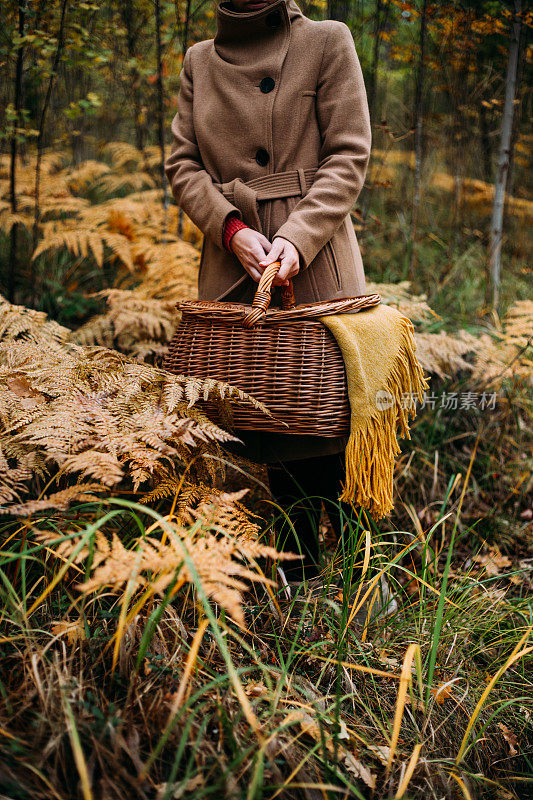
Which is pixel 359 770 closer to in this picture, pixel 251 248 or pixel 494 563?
pixel 494 563

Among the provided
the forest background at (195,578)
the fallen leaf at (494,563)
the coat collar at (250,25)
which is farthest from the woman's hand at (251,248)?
the fallen leaf at (494,563)

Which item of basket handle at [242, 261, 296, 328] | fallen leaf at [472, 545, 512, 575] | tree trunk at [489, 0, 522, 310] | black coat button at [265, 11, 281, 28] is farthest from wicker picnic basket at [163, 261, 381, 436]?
tree trunk at [489, 0, 522, 310]

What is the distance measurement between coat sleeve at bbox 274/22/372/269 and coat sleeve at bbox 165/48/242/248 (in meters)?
0.23

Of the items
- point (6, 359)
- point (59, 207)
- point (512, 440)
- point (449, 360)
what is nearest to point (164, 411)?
point (6, 359)

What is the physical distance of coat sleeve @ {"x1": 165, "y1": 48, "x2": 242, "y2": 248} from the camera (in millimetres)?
1781

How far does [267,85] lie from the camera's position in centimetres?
180

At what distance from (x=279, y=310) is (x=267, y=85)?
2.68 feet

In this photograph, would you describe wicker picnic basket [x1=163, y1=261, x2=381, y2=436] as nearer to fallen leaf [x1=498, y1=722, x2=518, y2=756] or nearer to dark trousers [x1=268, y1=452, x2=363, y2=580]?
dark trousers [x1=268, y1=452, x2=363, y2=580]

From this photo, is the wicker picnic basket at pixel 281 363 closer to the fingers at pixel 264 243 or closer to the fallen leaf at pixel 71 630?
the fingers at pixel 264 243

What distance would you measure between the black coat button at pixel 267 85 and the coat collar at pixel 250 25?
143 millimetres

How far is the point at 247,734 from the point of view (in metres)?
1.17

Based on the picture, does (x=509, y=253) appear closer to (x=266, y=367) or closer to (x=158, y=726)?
(x=266, y=367)

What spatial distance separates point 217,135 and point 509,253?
5.06m

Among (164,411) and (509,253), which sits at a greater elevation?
(509,253)
